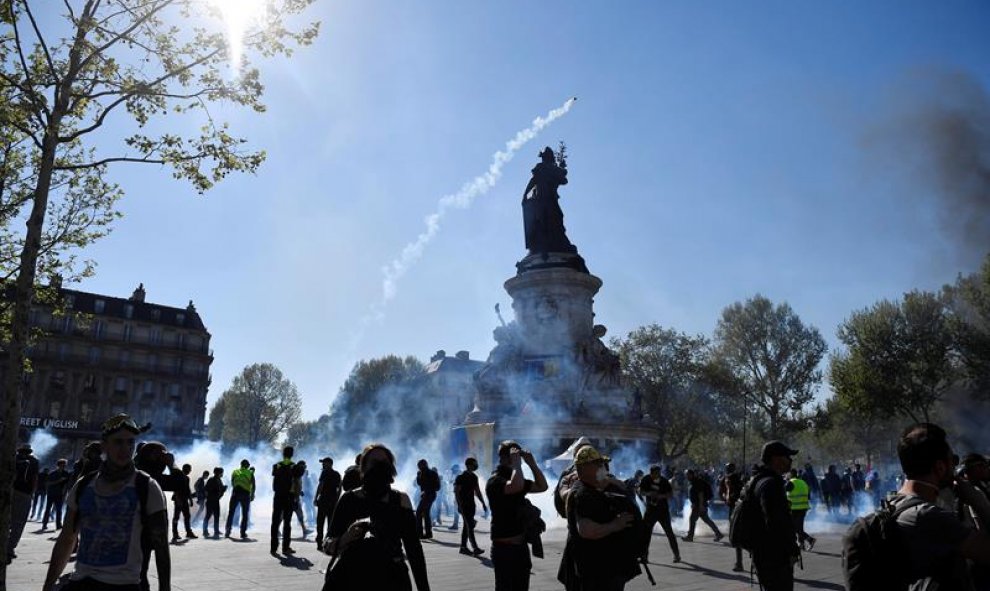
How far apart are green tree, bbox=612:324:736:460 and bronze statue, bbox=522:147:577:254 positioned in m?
24.5

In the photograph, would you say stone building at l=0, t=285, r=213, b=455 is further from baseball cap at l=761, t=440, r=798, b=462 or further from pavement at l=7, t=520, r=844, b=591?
baseball cap at l=761, t=440, r=798, b=462

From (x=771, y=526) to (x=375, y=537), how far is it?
4040mm

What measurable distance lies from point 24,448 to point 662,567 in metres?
11.0

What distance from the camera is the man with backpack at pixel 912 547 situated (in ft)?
9.58

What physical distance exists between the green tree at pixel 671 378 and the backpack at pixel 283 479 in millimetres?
46469

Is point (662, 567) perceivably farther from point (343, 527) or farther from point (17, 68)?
point (17, 68)

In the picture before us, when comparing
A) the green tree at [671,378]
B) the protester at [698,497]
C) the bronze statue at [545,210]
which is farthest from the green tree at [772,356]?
the protester at [698,497]

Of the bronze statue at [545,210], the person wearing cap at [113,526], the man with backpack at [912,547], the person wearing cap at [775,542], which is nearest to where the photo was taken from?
the man with backpack at [912,547]

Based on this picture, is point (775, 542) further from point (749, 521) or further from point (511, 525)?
point (511, 525)

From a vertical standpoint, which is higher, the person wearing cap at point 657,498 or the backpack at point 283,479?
the backpack at point 283,479

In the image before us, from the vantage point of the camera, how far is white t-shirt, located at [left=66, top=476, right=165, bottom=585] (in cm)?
388

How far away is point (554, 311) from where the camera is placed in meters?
32.4

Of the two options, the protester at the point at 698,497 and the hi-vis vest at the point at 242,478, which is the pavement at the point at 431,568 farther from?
the hi-vis vest at the point at 242,478

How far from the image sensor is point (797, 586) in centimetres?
964
